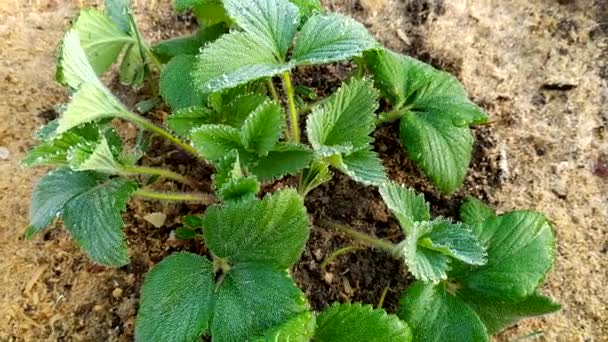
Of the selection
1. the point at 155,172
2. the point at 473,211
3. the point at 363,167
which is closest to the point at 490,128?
the point at 473,211

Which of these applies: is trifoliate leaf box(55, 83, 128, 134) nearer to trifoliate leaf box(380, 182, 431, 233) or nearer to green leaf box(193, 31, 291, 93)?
green leaf box(193, 31, 291, 93)

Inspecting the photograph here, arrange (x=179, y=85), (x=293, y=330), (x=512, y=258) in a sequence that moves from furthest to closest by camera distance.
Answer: (x=179, y=85), (x=512, y=258), (x=293, y=330)

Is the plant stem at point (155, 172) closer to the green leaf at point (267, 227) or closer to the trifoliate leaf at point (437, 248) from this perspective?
the green leaf at point (267, 227)

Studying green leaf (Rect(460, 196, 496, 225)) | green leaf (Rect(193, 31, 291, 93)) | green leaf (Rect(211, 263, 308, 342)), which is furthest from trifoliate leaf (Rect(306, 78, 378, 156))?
green leaf (Rect(460, 196, 496, 225))

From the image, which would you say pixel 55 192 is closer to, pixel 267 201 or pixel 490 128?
pixel 267 201

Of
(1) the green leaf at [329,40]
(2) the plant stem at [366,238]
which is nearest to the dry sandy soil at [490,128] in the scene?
(2) the plant stem at [366,238]

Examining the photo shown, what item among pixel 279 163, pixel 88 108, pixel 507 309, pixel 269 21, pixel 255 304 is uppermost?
pixel 269 21

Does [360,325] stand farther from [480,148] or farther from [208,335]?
[480,148]

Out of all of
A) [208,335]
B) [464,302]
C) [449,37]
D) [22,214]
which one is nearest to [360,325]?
[464,302]
